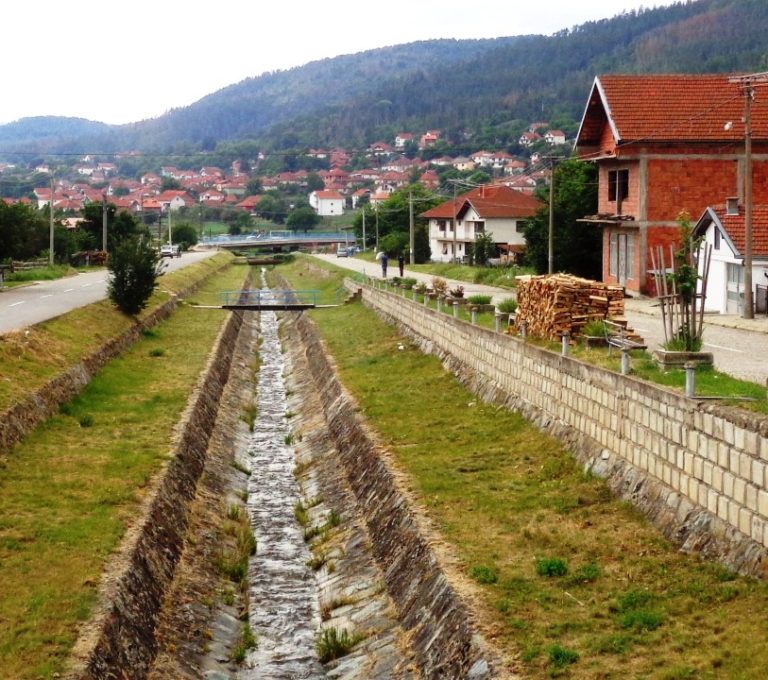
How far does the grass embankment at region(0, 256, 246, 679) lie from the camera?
42.0 feet

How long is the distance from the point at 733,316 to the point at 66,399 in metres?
17.6

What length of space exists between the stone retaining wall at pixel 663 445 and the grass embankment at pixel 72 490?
717 centimetres

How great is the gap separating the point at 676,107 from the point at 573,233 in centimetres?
1163

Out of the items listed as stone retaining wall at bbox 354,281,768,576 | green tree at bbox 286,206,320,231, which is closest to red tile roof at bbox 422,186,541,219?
stone retaining wall at bbox 354,281,768,576

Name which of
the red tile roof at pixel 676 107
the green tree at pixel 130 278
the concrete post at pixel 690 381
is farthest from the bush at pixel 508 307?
the green tree at pixel 130 278

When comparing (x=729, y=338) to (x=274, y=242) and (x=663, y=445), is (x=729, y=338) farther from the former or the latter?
(x=274, y=242)

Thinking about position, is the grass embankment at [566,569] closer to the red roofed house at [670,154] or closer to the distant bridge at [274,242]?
the red roofed house at [670,154]

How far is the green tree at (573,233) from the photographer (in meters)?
53.7

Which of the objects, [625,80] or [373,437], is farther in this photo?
[625,80]

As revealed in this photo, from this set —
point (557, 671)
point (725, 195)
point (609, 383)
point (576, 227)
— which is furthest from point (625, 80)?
point (557, 671)

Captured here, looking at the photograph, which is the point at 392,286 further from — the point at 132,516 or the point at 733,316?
the point at 132,516

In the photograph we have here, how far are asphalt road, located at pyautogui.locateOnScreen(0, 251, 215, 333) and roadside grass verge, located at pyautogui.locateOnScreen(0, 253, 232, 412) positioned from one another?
79cm

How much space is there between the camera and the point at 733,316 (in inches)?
1248

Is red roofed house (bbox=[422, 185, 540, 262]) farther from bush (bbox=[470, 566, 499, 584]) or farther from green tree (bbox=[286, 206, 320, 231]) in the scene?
green tree (bbox=[286, 206, 320, 231])
